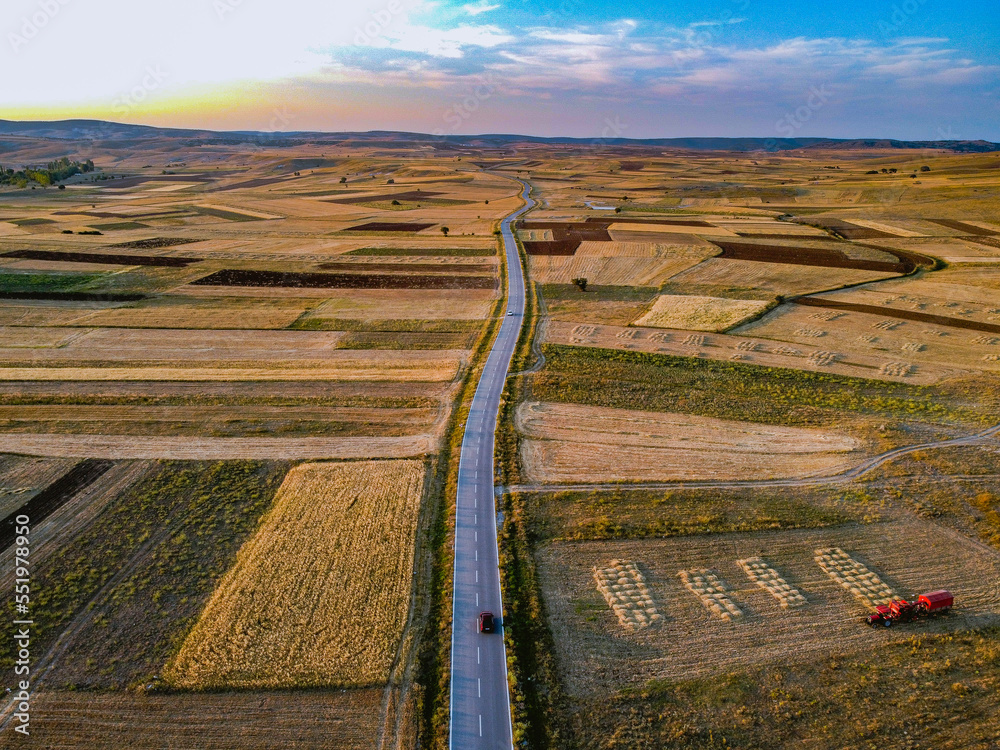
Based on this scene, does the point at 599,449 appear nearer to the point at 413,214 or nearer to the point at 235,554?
the point at 235,554

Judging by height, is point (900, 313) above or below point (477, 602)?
above

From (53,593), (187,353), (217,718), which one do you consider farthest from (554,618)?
(187,353)

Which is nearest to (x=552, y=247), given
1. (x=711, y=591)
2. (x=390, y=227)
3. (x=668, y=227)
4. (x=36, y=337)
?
(x=668, y=227)

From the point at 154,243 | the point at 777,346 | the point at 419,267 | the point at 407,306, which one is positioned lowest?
the point at 777,346

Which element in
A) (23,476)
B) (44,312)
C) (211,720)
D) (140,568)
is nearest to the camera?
(211,720)

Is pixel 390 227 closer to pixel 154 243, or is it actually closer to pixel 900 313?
pixel 154 243

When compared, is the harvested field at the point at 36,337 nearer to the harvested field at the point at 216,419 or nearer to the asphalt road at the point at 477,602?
the harvested field at the point at 216,419
